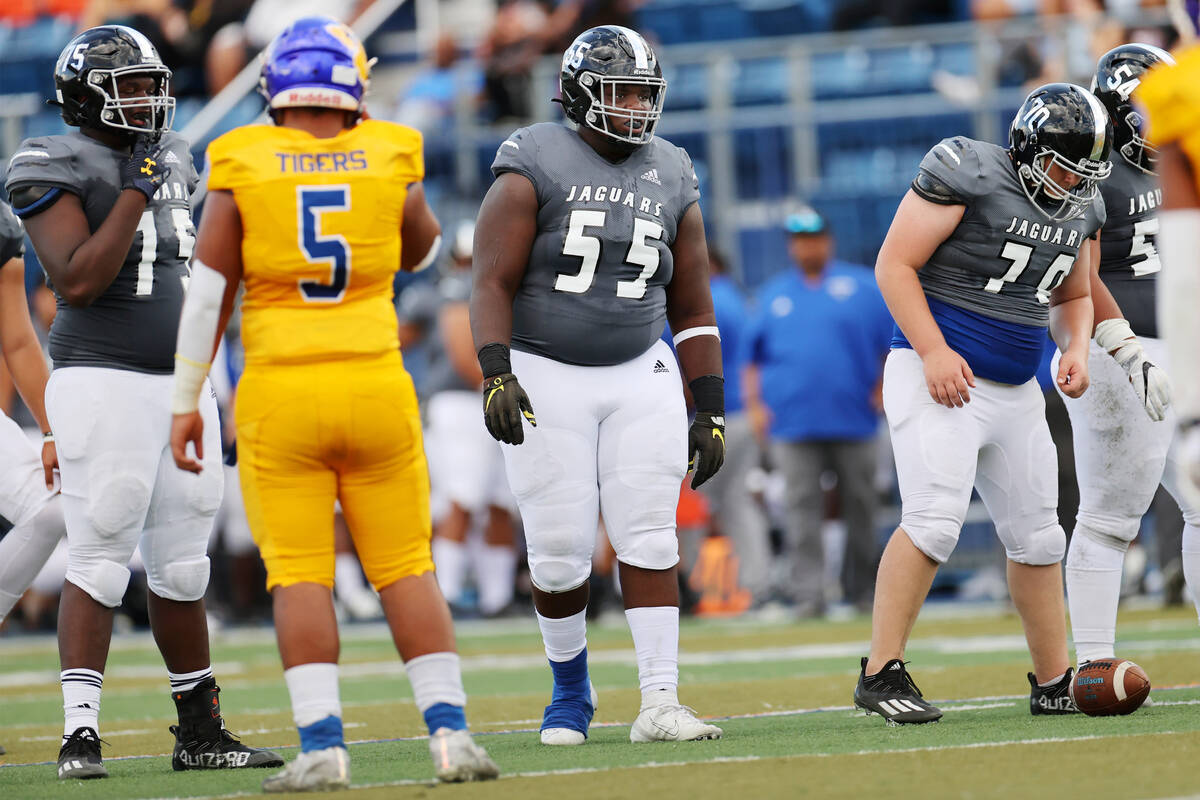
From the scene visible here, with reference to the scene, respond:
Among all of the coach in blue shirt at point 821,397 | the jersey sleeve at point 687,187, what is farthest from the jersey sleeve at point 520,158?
the coach in blue shirt at point 821,397

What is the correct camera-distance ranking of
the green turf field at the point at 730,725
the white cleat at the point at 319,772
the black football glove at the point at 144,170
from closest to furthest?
the green turf field at the point at 730,725 < the white cleat at the point at 319,772 < the black football glove at the point at 144,170

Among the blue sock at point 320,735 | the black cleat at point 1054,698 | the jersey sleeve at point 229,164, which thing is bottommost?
the blue sock at point 320,735

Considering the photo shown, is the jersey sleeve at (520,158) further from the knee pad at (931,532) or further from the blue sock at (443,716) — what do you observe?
the blue sock at (443,716)

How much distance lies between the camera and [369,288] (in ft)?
14.6

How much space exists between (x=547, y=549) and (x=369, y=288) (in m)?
1.20

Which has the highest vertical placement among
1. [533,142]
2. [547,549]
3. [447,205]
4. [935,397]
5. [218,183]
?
[447,205]

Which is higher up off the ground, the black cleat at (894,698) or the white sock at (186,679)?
the white sock at (186,679)

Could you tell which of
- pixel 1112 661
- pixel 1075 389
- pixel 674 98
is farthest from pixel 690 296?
pixel 674 98

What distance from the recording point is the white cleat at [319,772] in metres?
4.21

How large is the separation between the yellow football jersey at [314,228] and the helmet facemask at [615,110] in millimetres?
1009

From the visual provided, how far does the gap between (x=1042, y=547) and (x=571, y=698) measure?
1.54 meters

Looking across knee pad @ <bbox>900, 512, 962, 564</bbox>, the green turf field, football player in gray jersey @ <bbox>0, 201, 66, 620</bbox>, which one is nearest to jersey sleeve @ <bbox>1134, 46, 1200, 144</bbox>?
the green turf field

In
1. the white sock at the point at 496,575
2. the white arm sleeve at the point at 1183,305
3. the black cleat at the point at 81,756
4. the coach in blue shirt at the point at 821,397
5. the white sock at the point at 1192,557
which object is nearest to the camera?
the white arm sleeve at the point at 1183,305

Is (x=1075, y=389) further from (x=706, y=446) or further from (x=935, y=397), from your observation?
(x=706, y=446)
